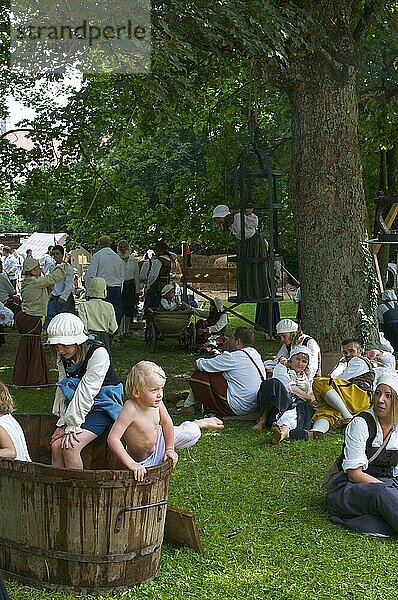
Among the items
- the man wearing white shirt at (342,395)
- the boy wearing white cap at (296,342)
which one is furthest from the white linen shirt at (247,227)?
the man wearing white shirt at (342,395)

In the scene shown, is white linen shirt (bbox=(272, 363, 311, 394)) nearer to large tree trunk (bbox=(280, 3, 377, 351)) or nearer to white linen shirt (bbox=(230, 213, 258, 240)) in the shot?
large tree trunk (bbox=(280, 3, 377, 351))

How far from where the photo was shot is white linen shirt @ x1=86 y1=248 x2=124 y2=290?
15.5 meters

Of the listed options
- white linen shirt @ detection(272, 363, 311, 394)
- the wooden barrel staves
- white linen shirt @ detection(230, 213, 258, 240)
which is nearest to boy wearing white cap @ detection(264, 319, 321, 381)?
white linen shirt @ detection(272, 363, 311, 394)

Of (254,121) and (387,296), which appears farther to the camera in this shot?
(387,296)

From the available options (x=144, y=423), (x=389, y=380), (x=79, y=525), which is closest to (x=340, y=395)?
(x=389, y=380)

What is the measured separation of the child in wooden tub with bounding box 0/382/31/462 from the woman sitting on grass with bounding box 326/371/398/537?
6.56 ft

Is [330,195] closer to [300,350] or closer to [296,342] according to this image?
[296,342]

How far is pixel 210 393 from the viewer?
9266 millimetres

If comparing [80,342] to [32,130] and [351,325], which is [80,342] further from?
[32,130]

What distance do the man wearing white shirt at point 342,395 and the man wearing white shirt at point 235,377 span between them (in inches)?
31.8

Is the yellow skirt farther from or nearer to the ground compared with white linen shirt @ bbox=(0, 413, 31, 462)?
nearer to the ground

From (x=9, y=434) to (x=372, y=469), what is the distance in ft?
7.55

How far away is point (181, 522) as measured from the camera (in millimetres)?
5289

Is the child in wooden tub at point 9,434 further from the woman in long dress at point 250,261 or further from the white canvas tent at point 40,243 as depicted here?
the white canvas tent at point 40,243
